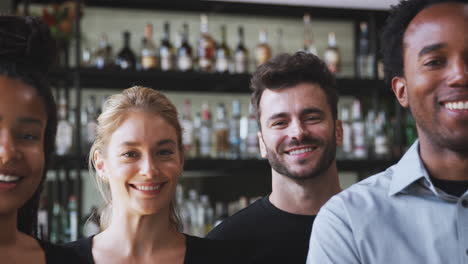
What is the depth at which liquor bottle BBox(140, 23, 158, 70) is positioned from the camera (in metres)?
2.98

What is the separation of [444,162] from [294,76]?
0.59m

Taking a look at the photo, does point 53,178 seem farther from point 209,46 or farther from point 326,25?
point 326,25

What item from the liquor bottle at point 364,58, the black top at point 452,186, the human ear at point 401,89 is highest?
the liquor bottle at point 364,58

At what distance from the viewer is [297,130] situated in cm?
153

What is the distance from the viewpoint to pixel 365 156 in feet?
10.2

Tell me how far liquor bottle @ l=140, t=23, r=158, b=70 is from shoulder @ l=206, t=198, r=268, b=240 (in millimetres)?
1455

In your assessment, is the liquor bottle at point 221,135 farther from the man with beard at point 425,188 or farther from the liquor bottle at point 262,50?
the man with beard at point 425,188

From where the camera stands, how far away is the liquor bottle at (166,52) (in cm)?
300

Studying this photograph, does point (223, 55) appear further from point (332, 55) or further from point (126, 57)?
point (332, 55)

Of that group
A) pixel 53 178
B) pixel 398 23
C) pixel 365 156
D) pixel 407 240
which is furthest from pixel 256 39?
pixel 407 240

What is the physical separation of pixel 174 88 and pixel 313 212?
1.74 m

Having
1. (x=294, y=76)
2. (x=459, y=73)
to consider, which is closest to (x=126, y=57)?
(x=294, y=76)

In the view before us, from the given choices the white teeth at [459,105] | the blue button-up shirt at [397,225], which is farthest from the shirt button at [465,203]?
the white teeth at [459,105]

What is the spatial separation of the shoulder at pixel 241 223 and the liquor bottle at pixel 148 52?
1.46 m
